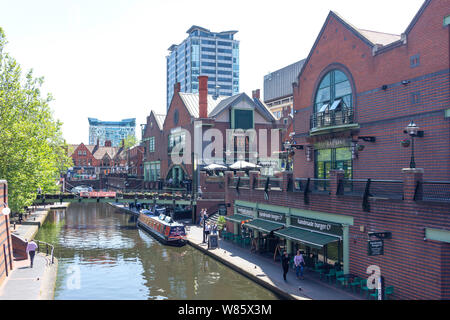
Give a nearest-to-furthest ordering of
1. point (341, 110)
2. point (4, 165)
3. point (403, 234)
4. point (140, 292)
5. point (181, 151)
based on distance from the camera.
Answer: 1. point (403, 234)
2. point (140, 292)
3. point (341, 110)
4. point (4, 165)
5. point (181, 151)

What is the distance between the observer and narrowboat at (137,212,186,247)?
33531 mm

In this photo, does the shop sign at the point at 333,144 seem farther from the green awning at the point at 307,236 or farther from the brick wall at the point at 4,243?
the brick wall at the point at 4,243

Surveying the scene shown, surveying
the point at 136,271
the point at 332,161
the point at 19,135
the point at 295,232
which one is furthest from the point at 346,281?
the point at 19,135

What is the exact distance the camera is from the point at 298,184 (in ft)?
84.2

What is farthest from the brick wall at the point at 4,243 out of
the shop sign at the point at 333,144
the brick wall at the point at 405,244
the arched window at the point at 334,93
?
the arched window at the point at 334,93

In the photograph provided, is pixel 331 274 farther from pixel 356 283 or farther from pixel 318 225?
pixel 318 225

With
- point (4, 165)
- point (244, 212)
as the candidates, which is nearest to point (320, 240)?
point (244, 212)

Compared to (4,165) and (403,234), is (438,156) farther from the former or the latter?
(4,165)

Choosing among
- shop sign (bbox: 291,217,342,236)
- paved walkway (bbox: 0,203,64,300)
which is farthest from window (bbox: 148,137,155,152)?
shop sign (bbox: 291,217,342,236)

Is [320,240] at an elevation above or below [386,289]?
above

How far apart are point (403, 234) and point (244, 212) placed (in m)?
16.6

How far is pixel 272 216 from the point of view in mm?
27891

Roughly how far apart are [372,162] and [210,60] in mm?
138044

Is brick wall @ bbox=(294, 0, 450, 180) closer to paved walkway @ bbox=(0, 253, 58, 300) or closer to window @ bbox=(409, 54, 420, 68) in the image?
window @ bbox=(409, 54, 420, 68)
